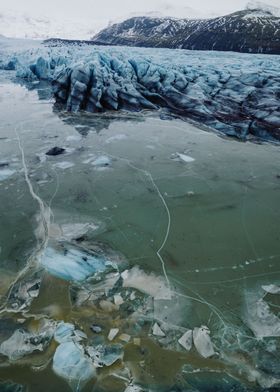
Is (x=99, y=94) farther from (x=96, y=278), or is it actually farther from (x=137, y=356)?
(x=137, y=356)

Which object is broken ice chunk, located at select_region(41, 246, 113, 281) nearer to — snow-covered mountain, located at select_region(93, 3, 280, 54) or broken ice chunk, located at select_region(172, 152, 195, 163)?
broken ice chunk, located at select_region(172, 152, 195, 163)

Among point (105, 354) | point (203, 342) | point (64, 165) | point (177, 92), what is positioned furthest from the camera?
point (177, 92)

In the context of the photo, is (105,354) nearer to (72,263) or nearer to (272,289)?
(72,263)

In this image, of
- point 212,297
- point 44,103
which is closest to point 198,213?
point 212,297

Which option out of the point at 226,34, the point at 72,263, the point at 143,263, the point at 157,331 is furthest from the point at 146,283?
the point at 226,34

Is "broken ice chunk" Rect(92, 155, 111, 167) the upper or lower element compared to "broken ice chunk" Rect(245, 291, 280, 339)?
upper

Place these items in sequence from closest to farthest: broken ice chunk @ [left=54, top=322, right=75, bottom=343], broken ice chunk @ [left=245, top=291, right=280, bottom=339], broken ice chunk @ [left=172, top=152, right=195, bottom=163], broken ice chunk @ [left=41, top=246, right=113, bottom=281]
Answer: broken ice chunk @ [left=54, top=322, right=75, bottom=343]
broken ice chunk @ [left=245, top=291, right=280, bottom=339]
broken ice chunk @ [left=41, top=246, right=113, bottom=281]
broken ice chunk @ [left=172, top=152, right=195, bottom=163]

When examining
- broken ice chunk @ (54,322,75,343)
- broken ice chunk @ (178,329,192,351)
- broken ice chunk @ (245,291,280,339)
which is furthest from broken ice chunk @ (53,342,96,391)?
broken ice chunk @ (245,291,280,339)
